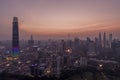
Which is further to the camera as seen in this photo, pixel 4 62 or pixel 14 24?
pixel 14 24

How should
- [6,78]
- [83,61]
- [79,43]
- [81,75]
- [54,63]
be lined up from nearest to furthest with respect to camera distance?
[6,78] → [81,75] → [54,63] → [83,61] → [79,43]

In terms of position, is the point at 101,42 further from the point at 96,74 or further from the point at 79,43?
the point at 96,74

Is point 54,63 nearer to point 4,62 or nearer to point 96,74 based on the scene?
point 96,74

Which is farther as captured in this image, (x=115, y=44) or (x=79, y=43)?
(x=79, y=43)

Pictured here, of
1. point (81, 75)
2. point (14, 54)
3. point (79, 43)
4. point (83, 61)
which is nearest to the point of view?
Result: point (81, 75)

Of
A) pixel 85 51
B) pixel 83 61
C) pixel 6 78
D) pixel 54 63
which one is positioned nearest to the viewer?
pixel 6 78

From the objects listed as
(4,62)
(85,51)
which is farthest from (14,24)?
(85,51)

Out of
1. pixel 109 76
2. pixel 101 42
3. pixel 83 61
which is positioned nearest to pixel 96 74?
pixel 109 76

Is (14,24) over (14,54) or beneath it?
over

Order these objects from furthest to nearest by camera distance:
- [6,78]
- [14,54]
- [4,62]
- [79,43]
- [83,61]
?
[79,43], [14,54], [4,62], [83,61], [6,78]
